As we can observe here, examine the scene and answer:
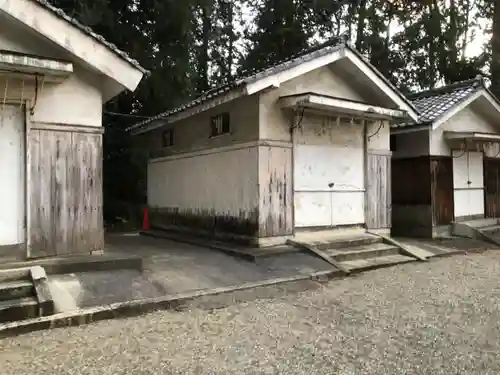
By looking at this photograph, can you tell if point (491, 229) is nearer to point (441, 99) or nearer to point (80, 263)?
point (441, 99)

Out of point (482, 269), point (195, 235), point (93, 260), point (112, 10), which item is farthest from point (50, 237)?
point (112, 10)

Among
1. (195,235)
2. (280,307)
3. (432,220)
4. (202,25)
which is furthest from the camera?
(202,25)

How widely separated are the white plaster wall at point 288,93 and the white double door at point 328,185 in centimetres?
63

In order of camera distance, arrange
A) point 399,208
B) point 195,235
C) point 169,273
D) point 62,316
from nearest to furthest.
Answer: point 62,316 → point 169,273 → point 195,235 → point 399,208

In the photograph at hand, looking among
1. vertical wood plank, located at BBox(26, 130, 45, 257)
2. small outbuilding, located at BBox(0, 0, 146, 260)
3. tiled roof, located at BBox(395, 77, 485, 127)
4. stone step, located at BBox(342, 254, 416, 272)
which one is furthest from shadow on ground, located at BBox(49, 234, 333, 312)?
tiled roof, located at BBox(395, 77, 485, 127)

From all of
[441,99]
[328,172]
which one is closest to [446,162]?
[441,99]

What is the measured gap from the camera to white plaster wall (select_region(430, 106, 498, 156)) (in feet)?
38.7

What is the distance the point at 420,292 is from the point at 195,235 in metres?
5.82

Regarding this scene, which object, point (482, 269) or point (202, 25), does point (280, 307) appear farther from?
point (202, 25)

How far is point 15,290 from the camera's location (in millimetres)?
5348

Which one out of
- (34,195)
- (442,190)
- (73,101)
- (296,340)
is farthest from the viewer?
(442,190)

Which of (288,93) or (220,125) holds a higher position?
(288,93)

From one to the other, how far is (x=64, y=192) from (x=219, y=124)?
4.16m

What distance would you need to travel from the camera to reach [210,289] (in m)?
6.25
